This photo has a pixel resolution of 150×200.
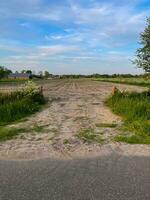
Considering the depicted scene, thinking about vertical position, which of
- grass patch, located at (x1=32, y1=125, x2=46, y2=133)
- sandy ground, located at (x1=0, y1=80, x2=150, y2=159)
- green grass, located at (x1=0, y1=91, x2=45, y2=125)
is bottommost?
sandy ground, located at (x1=0, y1=80, x2=150, y2=159)

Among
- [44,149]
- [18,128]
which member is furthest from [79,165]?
[18,128]

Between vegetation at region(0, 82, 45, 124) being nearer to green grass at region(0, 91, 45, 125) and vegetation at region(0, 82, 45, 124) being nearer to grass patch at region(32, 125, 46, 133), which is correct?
green grass at region(0, 91, 45, 125)

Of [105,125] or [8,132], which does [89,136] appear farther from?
[8,132]

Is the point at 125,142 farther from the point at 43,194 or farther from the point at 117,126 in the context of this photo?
the point at 43,194

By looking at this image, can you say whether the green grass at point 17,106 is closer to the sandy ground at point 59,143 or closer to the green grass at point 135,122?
the sandy ground at point 59,143

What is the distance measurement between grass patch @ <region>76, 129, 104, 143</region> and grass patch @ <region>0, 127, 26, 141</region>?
1756 millimetres

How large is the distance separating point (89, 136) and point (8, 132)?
2.28 metres

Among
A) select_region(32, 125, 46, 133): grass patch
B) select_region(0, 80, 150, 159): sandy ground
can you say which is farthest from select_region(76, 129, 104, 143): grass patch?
select_region(32, 125, 46, 133): grass patch

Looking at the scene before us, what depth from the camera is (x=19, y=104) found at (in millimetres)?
13867

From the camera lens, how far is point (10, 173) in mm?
5520

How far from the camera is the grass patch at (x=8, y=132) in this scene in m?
8.69

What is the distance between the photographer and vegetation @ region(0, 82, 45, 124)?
12102 mm

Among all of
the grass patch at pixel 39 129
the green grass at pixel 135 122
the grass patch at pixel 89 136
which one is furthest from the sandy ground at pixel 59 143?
the green grass at pixel 135 122

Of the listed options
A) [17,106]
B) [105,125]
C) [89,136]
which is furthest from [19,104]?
[89,136]
